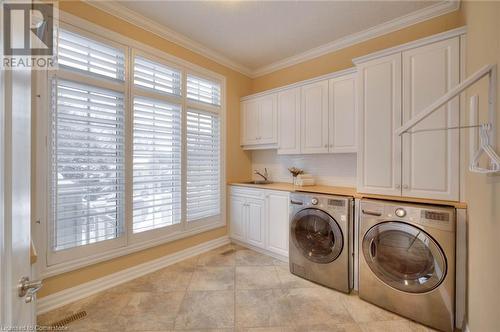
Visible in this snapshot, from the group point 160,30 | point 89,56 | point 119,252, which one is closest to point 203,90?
point 160,30

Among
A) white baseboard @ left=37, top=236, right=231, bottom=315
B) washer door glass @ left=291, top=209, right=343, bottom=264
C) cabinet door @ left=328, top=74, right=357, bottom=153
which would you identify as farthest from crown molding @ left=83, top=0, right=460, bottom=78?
white baseboard @ left=37, top=236, right=231, bottom=315

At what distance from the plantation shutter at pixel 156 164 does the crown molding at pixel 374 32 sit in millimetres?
1932

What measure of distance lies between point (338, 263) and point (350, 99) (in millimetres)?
1862

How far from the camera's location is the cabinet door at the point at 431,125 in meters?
1.82

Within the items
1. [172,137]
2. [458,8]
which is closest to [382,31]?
[458,8]

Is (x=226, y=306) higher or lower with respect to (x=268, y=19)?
lower

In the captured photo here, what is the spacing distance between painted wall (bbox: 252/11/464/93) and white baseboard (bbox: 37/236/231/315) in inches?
114

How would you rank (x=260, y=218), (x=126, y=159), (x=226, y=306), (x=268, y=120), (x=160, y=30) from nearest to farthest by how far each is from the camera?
(x=226, y=306), (x=126, y=159), (x=160, y=30), (x=260, y=218), (x=268, y=120)

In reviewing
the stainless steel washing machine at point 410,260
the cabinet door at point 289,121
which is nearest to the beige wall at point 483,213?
the stainless steel washing machine at point 410,260

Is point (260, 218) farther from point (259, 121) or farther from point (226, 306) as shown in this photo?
point (259, 121)

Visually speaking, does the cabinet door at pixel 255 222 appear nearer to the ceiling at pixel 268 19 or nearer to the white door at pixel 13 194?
the ceiling at pixel 268 19

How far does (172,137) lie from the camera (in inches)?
112

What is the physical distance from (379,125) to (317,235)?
1.31 meters

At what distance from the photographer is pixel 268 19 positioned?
8.30 ft
